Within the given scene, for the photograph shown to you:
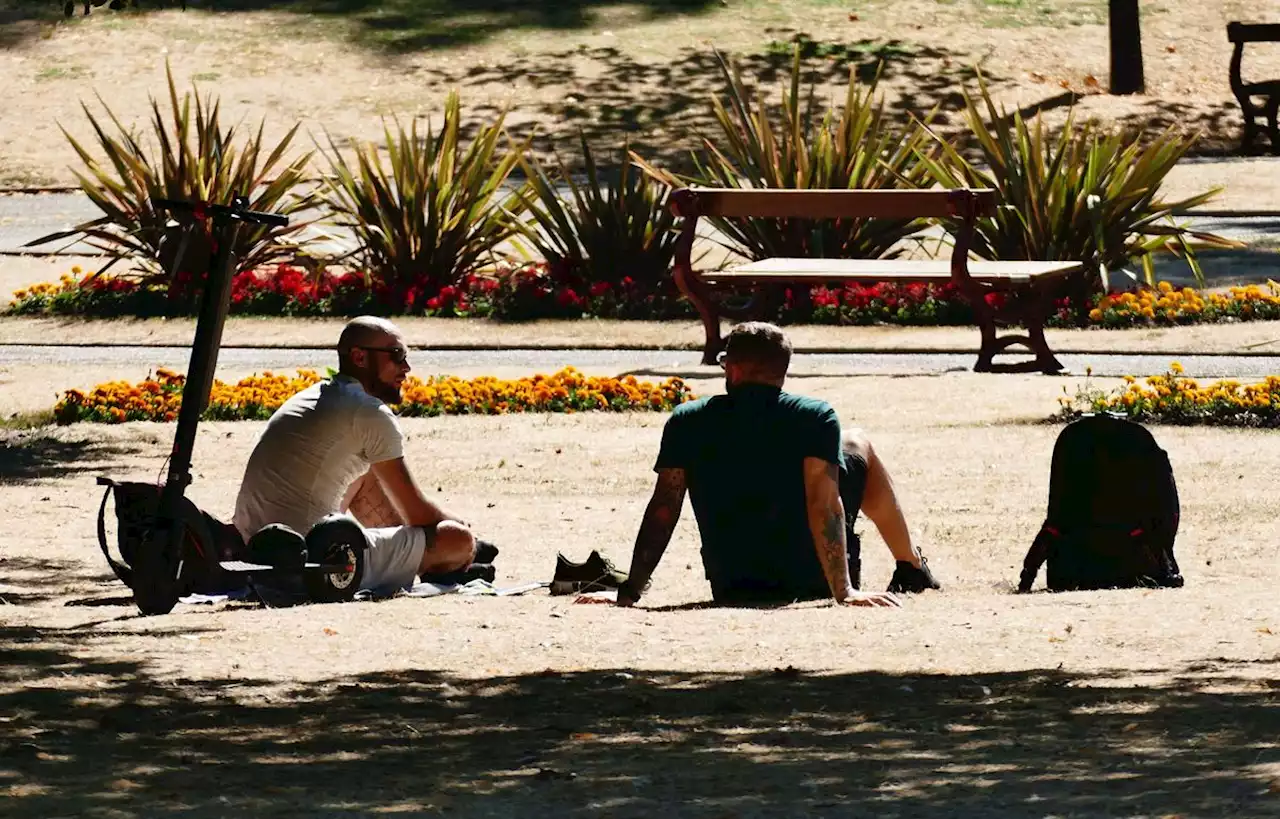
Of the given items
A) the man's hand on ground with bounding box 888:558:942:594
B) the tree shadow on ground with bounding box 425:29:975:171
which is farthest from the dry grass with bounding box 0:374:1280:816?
the tree shadow on ground with bounding box 425:29:975:171

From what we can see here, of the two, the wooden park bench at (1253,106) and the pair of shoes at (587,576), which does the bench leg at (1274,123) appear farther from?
the pair of shoes at (587,576)

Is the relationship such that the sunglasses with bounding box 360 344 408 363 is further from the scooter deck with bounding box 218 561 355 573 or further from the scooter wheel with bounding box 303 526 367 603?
the scooter deck with bounding box 218 561 355 573

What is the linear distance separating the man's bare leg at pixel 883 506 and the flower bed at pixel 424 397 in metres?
4.73

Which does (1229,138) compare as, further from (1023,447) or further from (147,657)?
(147,657)

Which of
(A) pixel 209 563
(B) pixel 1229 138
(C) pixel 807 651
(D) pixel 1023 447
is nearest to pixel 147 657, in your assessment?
(A) pixel 209 563

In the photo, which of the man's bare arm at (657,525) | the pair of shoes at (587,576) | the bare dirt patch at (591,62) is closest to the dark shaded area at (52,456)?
the pair of shoes at (587,576)

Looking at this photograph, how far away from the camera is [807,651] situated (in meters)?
6.68

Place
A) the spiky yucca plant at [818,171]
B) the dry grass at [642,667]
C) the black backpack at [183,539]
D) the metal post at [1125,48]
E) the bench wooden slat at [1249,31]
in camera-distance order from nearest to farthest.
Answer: the dry grass at [642,667], the black backpack at [183,539], the spiky yucca plant at [818,171], the bench wooden slat at [1249,31], the metal post at [1125,48]

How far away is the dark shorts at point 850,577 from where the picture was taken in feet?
24.9

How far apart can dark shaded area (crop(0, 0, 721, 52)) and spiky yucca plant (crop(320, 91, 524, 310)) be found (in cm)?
1386

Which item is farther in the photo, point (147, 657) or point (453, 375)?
point (453, 375)

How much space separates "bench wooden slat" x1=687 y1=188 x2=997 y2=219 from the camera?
14.2 m

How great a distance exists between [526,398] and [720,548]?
5.46 metres

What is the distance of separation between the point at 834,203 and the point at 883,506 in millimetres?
6569
